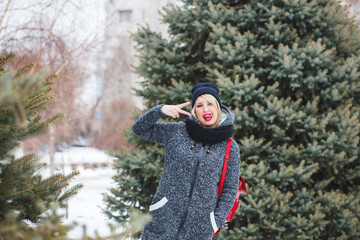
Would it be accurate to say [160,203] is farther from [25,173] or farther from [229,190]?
[25,173]

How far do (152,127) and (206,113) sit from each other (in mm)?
438

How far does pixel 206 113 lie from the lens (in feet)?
7.44

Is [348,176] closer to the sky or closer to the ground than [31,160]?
closer to the ground

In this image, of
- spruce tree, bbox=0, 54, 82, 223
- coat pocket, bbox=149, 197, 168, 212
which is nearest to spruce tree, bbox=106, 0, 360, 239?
coat pocket, bbox=149, 197, 168, 212

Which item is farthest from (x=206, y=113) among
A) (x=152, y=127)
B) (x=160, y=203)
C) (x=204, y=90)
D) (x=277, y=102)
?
(x=277, y=102)

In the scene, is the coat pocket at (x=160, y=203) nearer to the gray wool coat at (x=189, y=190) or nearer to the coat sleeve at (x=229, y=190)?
the gray wool coat at (x=189, y=190)

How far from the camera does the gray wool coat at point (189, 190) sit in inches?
83.4

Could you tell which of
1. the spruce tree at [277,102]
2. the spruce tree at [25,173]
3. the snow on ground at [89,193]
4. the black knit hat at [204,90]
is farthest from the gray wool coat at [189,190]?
the spruce tree at [277,102]

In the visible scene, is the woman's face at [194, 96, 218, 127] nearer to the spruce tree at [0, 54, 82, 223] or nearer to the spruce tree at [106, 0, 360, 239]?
the spruce tree at [0, 54, 82, 223]

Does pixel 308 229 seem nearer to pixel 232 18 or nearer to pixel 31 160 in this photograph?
pixel 232 18

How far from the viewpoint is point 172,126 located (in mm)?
2359

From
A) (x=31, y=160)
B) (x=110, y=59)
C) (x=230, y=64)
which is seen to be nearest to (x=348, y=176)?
(x=230, y=64)

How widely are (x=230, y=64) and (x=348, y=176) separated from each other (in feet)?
6.49

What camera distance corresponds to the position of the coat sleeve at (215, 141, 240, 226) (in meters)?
2.17
